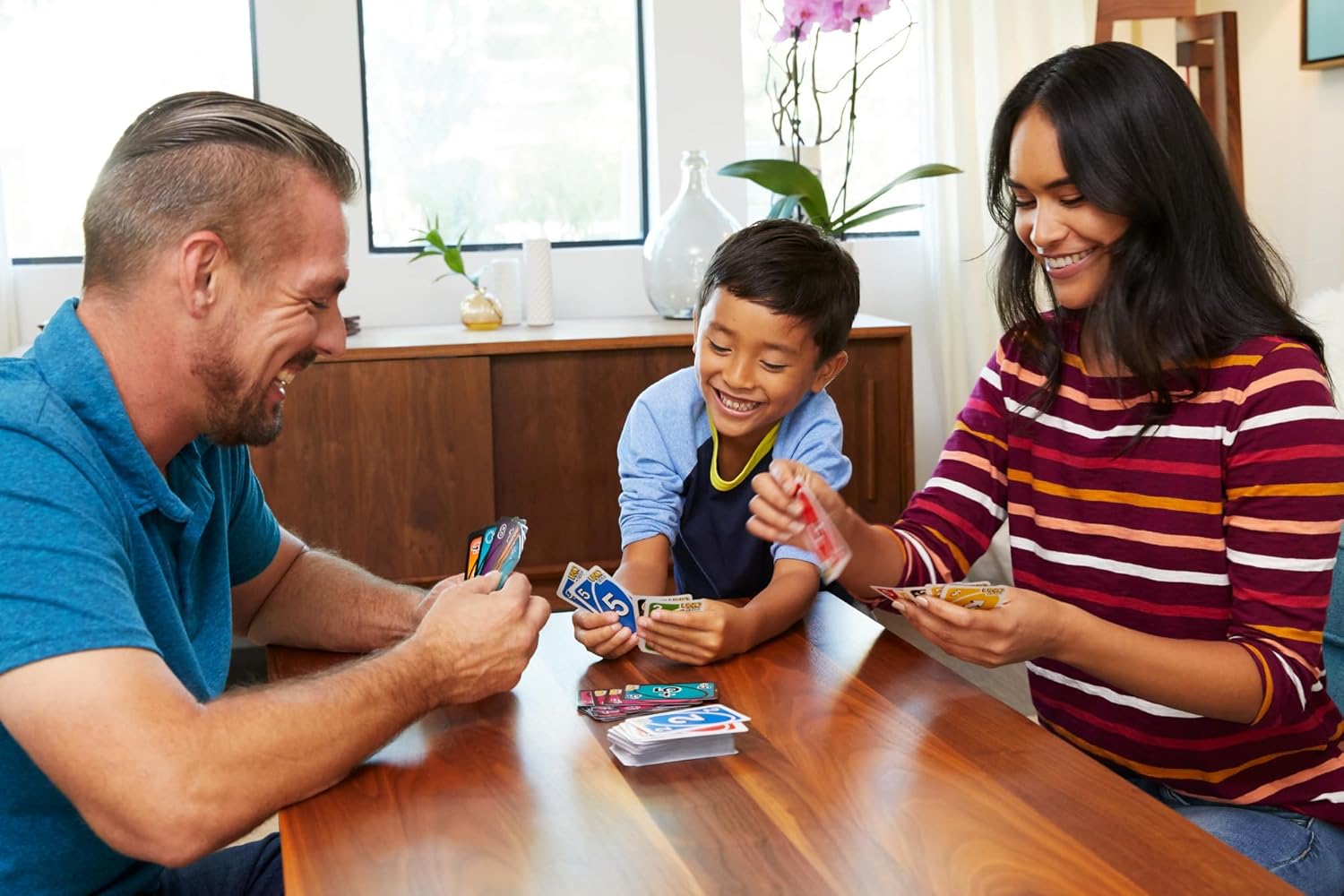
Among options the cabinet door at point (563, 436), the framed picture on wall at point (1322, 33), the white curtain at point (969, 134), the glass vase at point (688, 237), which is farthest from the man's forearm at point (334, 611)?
the framed picture on wall at point (1322, 33)

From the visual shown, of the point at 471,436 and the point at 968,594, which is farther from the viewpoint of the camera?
the point at 471,436

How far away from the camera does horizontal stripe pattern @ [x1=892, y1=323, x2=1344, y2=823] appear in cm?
149

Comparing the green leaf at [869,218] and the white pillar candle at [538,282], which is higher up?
the green leaf at [869,218]

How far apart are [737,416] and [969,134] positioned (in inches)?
97.6

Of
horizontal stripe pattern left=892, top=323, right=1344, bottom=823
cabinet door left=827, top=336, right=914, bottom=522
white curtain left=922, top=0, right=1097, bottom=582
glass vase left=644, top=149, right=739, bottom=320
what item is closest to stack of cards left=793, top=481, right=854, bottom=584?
horizontal stripe pattern left=892, top=323, right=1344, bottom=823

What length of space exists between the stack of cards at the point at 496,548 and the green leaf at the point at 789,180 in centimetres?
224

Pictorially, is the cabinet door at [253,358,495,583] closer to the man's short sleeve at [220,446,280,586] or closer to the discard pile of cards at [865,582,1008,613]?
the man's short sleeve at [220,446,280,586]

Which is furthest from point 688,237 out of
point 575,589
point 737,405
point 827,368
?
point 575,589

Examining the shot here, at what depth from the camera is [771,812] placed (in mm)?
1169

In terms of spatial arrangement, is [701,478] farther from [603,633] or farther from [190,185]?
[190,185]

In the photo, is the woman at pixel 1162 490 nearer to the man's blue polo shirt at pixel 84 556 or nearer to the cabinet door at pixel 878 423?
the man's blue polo shirt at pixel 84 556

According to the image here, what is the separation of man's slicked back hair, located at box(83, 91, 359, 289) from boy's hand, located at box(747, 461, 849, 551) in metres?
0.64

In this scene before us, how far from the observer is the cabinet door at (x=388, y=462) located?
3.27 m

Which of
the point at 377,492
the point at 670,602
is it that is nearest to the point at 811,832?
the point at 670,602
